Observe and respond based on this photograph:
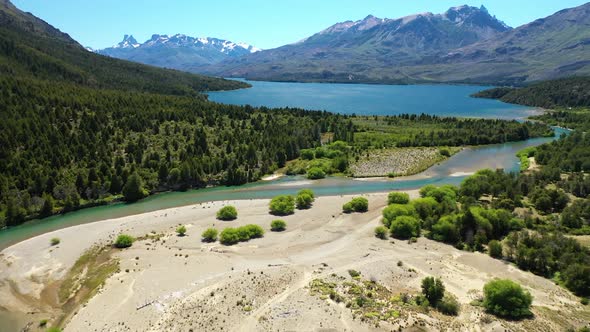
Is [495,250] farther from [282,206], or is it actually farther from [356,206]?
[282,206]

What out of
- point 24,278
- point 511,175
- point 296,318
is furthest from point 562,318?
point 24,278

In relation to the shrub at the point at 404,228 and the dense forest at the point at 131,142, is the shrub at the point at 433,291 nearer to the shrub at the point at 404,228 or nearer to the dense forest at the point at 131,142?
the shrub at the point at 404,228

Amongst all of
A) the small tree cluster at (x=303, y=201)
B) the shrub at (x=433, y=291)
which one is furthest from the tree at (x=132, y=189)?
the shrub at (x=433, y=291)

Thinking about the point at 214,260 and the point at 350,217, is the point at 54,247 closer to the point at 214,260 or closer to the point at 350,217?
the point at 214,260

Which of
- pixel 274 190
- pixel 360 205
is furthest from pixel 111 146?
pixel 360 205

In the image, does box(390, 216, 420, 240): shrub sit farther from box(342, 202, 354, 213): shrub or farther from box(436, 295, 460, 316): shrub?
box(436, 295, 460, 316): shrub
